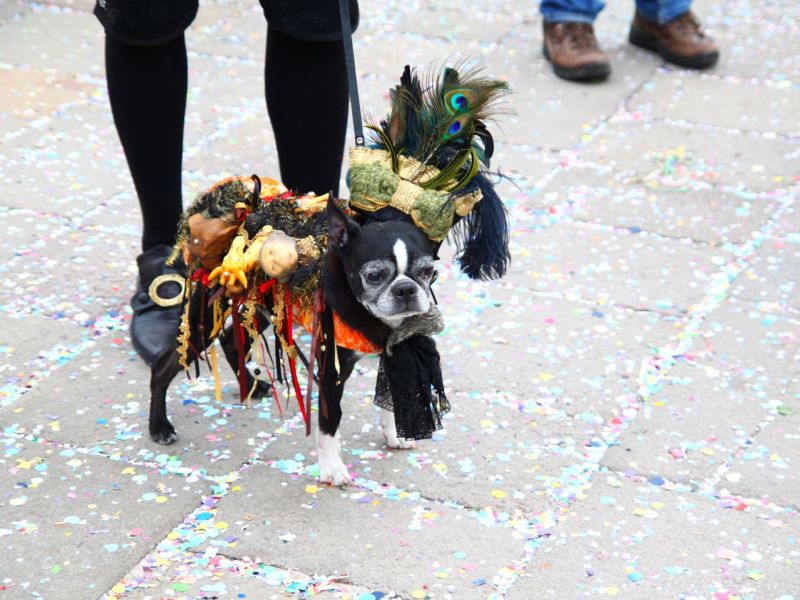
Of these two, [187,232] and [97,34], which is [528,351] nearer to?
[187,232]

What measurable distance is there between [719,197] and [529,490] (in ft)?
6.88

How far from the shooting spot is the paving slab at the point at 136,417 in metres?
2.94

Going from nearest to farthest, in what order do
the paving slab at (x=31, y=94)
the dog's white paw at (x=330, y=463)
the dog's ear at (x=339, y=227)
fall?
the dog's ear at (x=339, y=227) → the dog's white paw at (x=330, y=463) → the paving slab at (x=31, y=94)

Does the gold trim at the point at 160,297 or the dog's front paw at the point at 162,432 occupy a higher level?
the gold trim at the point at 160,297

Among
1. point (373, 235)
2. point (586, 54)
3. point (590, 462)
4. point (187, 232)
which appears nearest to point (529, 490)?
point (590, 462)

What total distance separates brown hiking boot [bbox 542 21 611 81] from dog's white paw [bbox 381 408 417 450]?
117 inches

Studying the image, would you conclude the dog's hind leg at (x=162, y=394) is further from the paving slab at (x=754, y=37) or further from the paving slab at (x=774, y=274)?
the paving slab at (x=754, y=37)

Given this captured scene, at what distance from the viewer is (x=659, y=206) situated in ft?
14.4

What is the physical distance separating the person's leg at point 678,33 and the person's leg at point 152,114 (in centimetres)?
307

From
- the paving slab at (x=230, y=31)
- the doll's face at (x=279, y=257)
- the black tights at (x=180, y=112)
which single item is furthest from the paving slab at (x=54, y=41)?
the doll's face at (x=279, y=257)

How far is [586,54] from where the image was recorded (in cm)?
544

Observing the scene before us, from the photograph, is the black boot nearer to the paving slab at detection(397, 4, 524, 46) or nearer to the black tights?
the black tights

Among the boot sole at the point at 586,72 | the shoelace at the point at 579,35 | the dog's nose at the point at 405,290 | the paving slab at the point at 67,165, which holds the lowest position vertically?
the paving slab at the point at 67,165

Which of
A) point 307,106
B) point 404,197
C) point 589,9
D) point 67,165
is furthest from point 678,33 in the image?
point 404,197
